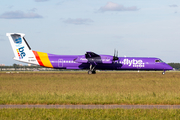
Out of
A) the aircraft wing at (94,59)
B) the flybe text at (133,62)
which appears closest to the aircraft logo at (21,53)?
the aircraft wing at (94,59)

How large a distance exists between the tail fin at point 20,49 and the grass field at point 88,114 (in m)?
41.4

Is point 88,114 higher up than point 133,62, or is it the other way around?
point 133,62

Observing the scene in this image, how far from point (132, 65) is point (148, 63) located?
3.44 m

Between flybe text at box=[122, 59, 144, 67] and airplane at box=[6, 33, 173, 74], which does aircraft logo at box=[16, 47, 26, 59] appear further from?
flybe text at box=[122, 59, 144, 67]

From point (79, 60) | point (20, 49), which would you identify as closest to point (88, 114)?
point (79, 60)

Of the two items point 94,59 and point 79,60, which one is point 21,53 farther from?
point 94,59

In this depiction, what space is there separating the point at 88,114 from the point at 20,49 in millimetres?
43890

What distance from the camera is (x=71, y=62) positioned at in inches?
2096

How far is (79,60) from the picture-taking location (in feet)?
170

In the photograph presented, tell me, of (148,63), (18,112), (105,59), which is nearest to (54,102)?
(18,112)

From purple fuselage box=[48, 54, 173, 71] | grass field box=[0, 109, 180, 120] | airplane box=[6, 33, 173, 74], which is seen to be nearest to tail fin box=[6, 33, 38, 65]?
airplane box=[6, 33, 173, 74]

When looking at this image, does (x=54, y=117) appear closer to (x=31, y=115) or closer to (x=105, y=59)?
(x=31, y=115)

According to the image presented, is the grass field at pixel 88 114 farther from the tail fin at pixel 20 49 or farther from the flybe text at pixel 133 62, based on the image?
the tail fin at pixel 20 49

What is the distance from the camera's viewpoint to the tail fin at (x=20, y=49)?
5391cm
